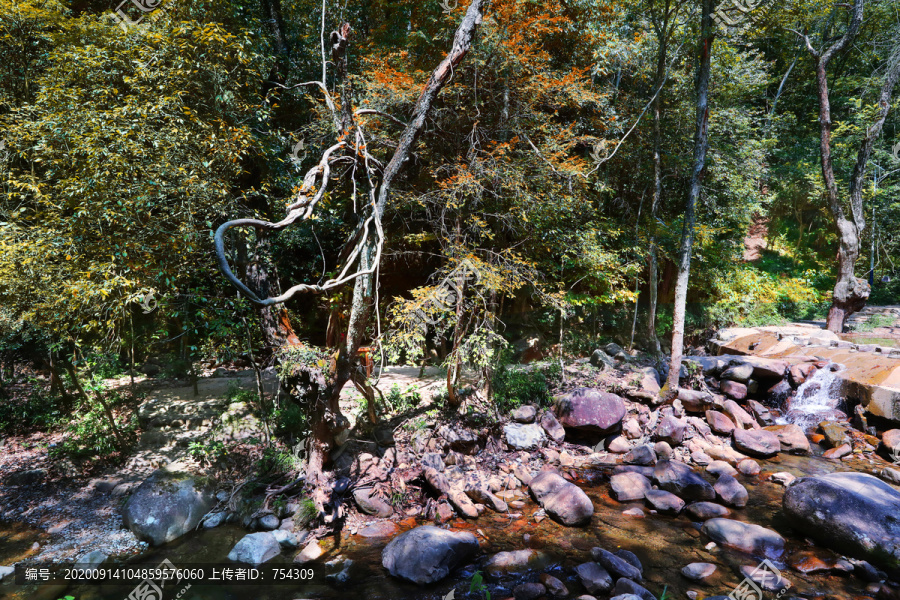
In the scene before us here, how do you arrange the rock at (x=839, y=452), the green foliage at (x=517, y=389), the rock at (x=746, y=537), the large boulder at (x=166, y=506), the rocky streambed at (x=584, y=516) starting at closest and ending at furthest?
1. the rocky streambed at (x=584, y=516)
2. the rock at (x=746, y=537)
3. the large boulder at (x=166, y=506)
4. the rock at (x=839, y=452)
5. the green foliage at (x=517, y=389)

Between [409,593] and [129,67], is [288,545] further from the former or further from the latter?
[129,67]

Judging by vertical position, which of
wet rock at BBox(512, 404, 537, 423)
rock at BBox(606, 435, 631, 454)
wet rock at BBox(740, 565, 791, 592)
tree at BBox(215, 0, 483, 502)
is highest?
tree at BBox(215, 0, 483, 502)

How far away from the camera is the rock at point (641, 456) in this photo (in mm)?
6816

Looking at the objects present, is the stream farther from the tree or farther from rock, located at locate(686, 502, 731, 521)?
the tree

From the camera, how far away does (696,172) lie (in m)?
7.84

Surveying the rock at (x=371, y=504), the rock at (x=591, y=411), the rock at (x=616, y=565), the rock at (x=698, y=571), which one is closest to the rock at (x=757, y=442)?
the rock at (x=591, y=411)

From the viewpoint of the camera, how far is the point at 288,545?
4988 mm

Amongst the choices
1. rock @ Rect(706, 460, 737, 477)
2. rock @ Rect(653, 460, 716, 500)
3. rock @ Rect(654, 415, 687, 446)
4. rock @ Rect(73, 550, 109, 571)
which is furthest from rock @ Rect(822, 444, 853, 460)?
rock @ Rect(73, 550, 109, 571)

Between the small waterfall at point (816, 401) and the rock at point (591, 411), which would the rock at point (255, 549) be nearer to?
the rock at point (591, 411)

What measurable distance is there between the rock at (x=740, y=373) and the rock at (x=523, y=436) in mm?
4797

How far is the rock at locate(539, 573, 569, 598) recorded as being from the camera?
4.17 m

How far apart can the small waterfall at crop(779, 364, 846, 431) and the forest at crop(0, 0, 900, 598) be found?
179 centimetres

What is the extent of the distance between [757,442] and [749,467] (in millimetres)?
790

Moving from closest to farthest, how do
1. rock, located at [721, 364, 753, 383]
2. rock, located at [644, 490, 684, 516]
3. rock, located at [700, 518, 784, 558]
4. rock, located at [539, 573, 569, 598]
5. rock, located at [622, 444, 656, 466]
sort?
rock, located at [539, 573, 569, 598] → rock, located at [700, 518, 784, 558] → rock, located at [644, 490, 684, 516] → rock, located at [622, 444, 656, 466] → rock, located at [721, 364, 753, 383]
